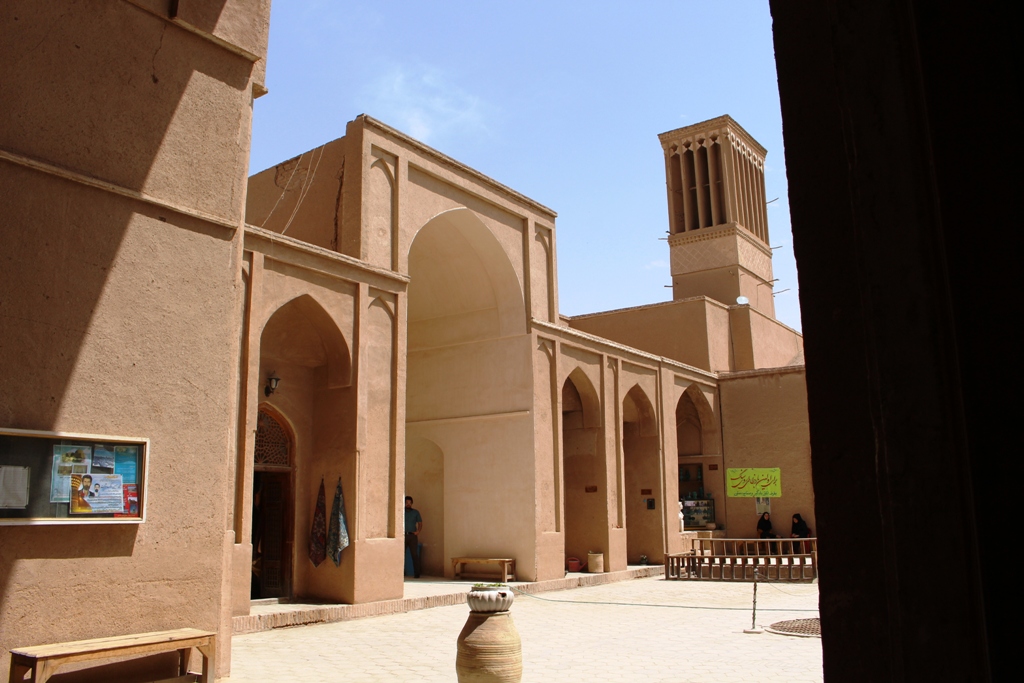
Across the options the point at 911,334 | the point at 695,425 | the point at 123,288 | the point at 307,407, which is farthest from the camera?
the point at 695,425

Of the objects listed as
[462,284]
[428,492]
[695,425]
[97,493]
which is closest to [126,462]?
[97,493]

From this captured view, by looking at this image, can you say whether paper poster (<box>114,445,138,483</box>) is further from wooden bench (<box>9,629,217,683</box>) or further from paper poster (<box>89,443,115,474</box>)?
wooden bench (<box>9,629,217,683</box>)

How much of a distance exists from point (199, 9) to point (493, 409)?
36.1ft

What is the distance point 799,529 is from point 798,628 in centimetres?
1115

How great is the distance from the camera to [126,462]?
6.45m

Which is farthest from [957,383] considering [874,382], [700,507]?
[700,507]

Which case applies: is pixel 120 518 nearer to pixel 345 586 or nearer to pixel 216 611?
pixel 216 611

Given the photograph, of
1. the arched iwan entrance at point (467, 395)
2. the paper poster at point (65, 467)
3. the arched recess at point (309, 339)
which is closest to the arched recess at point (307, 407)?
the arched recess at point (309, 339)

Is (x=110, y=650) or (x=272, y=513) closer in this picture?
(x=110, y=650)

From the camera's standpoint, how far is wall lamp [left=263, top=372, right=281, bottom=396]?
41.2 feet

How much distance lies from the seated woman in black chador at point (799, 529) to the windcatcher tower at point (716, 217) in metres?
11.5

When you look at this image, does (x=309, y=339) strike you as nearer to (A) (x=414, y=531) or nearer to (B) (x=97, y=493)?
(A) (x=414, y=531)

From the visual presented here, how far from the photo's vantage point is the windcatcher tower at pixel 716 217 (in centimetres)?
3206

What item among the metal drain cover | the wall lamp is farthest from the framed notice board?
the metal drain cover
